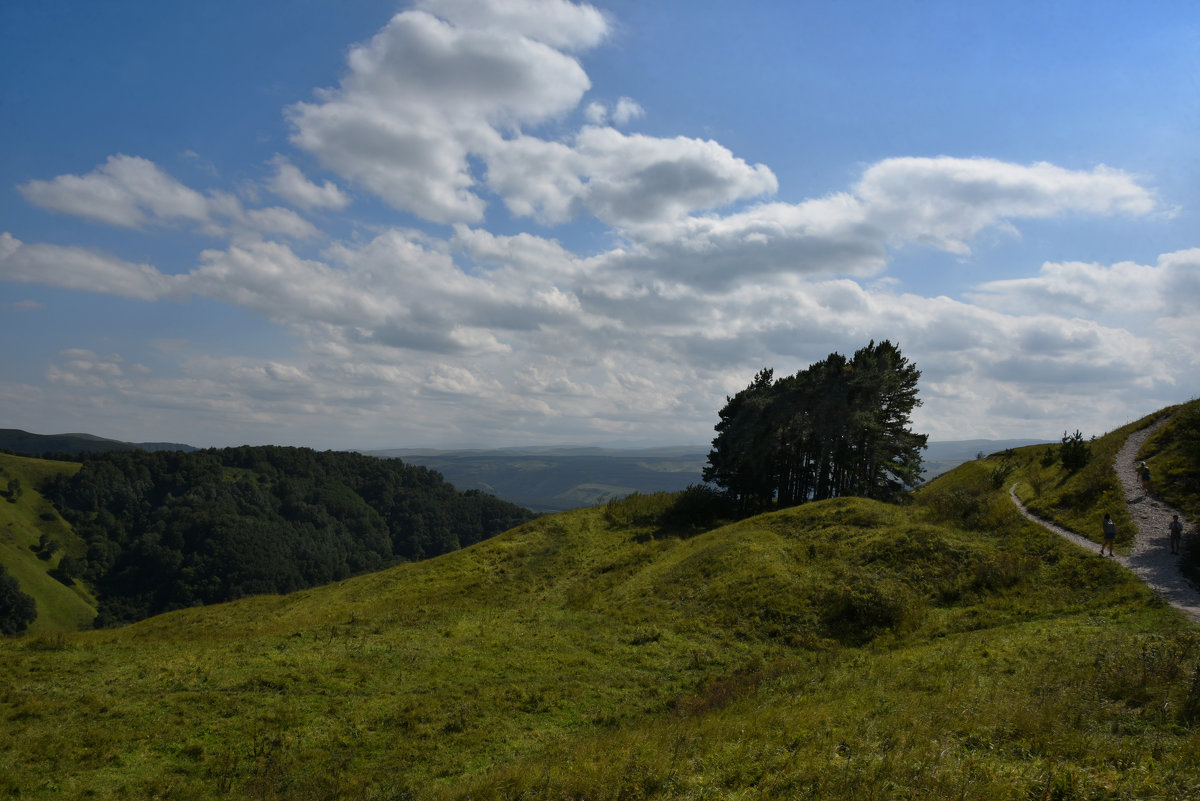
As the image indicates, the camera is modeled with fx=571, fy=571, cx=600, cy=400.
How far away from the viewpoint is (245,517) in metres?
174

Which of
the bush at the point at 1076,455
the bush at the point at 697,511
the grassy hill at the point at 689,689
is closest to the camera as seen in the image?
the grassy hill at the point at 689,689

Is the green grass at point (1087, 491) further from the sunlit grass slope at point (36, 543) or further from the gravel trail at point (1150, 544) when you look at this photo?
the sunlit grass slope at point (36, 543)

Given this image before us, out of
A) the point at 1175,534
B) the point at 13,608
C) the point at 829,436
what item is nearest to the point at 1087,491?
the point at 1175,534

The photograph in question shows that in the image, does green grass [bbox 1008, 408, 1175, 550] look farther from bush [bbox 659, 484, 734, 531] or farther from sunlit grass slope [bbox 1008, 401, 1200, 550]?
bush [bbox 659, 484, 734, 531]

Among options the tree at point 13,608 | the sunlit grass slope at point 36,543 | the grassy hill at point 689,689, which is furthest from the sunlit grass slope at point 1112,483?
the tree at point 13,608

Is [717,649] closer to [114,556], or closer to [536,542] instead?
[536,542]

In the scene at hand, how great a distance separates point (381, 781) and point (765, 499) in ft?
153

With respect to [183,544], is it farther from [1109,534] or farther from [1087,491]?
[1109,534]

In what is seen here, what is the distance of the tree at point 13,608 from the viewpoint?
378ft

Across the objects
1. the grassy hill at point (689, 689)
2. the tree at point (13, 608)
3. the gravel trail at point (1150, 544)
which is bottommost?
the tree at point (13, 608)

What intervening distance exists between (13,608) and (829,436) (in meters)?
161

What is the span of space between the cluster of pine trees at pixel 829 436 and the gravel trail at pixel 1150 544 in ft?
54.2

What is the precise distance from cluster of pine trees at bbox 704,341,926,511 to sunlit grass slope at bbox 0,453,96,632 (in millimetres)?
142689

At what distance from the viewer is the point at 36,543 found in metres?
160
